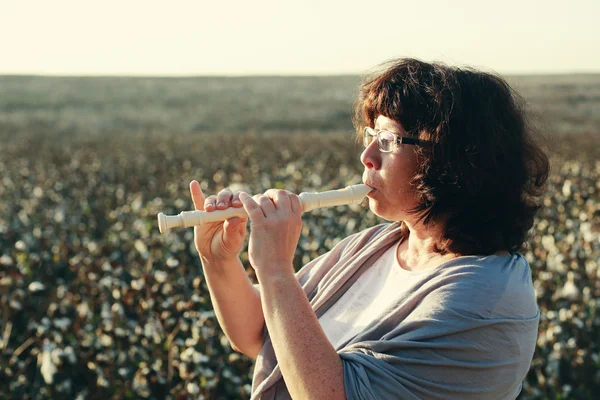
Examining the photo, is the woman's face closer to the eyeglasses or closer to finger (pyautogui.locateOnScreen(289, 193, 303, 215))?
the eyeglasses

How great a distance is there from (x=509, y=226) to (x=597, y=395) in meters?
2.63

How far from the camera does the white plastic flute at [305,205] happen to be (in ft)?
6.22

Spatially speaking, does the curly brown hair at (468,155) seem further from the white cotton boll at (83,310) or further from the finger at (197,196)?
the white cotton boll at (83,310)

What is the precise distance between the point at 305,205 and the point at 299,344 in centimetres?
39

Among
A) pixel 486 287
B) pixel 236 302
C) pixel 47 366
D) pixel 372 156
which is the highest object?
pixel 372 156

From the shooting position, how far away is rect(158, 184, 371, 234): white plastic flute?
1896mm

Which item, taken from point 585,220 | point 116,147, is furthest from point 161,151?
point 585,220

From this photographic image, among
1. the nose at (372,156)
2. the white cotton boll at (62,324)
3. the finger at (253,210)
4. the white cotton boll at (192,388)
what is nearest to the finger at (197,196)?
the finger at (253,210)

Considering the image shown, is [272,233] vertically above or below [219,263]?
above

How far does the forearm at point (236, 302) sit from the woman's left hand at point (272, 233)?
0.47 m

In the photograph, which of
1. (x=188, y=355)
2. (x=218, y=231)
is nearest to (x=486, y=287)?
(x=218, y=231)

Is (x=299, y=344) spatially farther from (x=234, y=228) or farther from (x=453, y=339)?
(x=234, y=228)

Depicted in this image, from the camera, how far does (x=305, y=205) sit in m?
1.92

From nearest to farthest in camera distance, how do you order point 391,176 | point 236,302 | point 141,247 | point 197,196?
point 391,176, point 197,196, point 236,302, point 141,247
